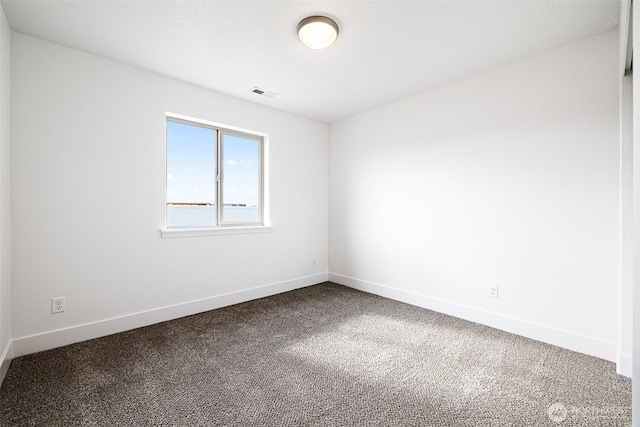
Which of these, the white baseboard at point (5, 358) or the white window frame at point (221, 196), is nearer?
the white baseboard at point (5, 358)

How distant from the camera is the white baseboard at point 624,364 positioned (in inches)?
78.2

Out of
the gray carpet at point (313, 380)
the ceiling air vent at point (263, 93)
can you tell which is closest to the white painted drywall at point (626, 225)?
the gray carpet at point (313, 380)

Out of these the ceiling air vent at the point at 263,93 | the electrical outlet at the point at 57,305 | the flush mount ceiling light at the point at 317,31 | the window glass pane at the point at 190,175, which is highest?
Result: the ceiling air vent at the point at 263,93

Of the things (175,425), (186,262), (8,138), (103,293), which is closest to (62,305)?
(103,293)

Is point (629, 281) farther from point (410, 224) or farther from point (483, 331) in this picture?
point (410, 224)

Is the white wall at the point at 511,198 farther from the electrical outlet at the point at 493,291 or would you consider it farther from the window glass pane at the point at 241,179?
the window glass pane at the point at 241,179

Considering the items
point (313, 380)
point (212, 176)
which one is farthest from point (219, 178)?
point (313, 380)

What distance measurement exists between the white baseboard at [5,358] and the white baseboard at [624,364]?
13.3 feet

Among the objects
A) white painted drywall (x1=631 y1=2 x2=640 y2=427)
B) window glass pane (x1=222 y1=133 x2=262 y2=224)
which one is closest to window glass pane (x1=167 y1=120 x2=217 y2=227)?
window glass pane (x1=222 y1=133 x2=262 y2=224)

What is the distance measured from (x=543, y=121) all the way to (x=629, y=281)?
53.4 inches

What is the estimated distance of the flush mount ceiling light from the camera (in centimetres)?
208

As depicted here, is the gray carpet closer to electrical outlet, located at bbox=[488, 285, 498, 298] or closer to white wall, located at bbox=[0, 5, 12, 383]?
white wall, located at bbox=[0, 5, 12, 383]

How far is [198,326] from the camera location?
9.34 feet

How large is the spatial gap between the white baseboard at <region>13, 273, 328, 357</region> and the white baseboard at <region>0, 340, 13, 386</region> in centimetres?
6
